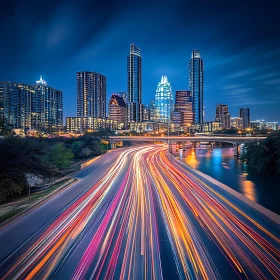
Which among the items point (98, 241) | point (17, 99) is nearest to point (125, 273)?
point (98, 241)

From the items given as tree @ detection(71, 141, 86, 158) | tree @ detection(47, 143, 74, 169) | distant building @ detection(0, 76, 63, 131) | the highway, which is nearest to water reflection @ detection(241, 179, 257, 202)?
the highway

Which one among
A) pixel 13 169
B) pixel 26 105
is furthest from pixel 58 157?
pixel 26 105

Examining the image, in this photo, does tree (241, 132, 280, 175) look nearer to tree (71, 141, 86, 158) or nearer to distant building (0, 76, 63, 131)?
tree (71, 141, 86, 158)

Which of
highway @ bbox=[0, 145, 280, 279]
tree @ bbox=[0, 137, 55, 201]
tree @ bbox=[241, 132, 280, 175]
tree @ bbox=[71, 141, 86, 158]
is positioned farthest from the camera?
tree @ bbox=[71, 141, 86, 158]

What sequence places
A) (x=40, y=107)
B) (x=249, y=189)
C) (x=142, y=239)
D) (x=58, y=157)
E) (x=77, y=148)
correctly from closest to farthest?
1. (x=142, y=239)
2. (x=249, y=189)
3. (x=58, y=157)
4. (x=77, y=148)
5. (x=40, y=107)

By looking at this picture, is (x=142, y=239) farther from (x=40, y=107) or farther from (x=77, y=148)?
(x=40, y=107)

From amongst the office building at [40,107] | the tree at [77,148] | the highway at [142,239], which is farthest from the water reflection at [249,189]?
the office building at [40,107]

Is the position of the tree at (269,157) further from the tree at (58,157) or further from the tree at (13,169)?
the tree at (58,157)

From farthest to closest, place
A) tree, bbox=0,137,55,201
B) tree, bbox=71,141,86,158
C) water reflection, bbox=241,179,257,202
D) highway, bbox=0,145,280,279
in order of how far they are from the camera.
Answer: tree, bbox=71,141,86,158 < water reflection, bbox=241,179,257,202 < tree, bbox=0,137,55,201 < highway, bbox=0,145,280,279

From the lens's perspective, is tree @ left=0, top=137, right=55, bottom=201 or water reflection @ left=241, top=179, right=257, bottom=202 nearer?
tree @ left=0, top=137, right=55, bottom=201
